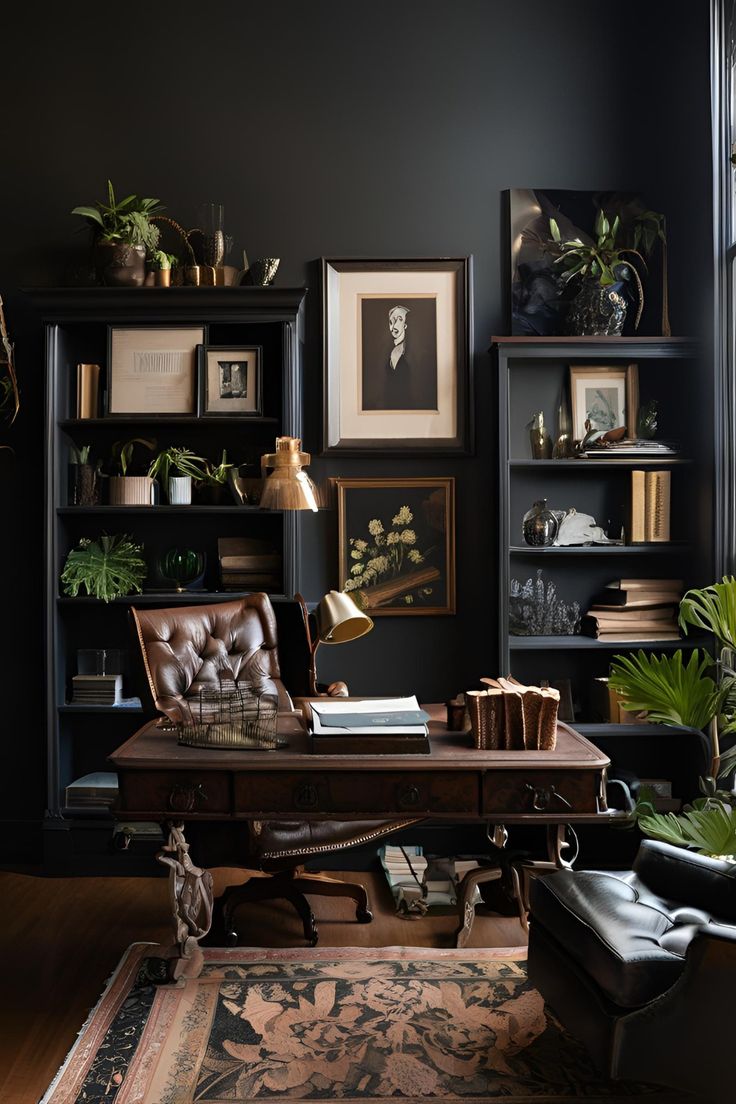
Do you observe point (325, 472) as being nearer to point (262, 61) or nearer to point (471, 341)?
point (471, 341)

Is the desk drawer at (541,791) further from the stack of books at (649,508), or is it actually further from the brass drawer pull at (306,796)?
the stack of books at (649,508)

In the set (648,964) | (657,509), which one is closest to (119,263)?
(657,509)

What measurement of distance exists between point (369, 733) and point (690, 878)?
3.18 feet

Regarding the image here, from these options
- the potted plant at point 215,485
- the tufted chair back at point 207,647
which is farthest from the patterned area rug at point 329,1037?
the potted plant at point 215,485

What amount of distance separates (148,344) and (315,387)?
0.77 m

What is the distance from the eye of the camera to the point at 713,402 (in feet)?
13.6

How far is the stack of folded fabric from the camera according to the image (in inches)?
118

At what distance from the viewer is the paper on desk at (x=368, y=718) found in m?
2.96

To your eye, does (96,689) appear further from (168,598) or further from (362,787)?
(362,787)

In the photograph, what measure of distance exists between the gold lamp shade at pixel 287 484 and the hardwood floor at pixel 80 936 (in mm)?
1565

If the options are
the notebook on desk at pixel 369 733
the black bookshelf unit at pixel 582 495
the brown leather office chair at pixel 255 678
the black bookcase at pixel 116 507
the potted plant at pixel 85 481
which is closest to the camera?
the notebook on desk at pixel 369 733

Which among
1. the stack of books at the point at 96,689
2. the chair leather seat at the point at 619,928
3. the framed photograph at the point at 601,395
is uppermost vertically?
the framed photograph at the point at 601,395

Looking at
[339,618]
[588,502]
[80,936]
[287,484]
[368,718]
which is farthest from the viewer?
[588,502]

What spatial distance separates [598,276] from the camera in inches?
171
